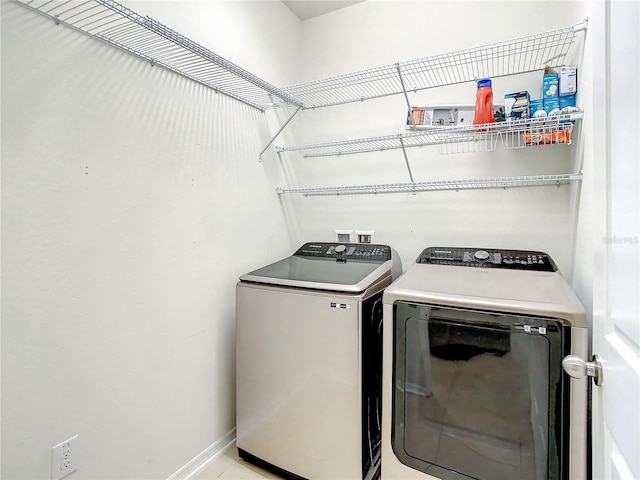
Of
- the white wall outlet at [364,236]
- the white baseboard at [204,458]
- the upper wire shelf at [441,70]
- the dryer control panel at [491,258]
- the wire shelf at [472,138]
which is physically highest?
the upper wire shelf at [441,70]

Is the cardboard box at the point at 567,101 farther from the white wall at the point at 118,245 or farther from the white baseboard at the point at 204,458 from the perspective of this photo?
the white baseboard at the point at 204,458

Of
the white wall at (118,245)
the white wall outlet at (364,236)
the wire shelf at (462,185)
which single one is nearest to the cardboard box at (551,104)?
the wire shelf at (462,185)

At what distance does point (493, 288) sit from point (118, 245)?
60.3 inches

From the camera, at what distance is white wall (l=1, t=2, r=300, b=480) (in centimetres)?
108

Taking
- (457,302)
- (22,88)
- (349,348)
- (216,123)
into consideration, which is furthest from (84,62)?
(457,302)

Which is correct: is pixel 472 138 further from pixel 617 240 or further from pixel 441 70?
pixel 617 240

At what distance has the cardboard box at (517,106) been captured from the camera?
65.1 inches

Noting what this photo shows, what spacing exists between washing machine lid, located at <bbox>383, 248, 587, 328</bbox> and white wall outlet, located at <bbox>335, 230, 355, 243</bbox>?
0.68 metres

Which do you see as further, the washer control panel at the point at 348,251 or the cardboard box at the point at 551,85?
the washer control panel at the point at 348,251

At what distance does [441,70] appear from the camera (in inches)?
79.4

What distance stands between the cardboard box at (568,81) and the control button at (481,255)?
2.71ft

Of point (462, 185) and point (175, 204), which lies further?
point (462, 185)

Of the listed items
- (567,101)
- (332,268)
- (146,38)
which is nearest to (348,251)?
(332,268)

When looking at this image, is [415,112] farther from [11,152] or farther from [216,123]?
[11,152]
